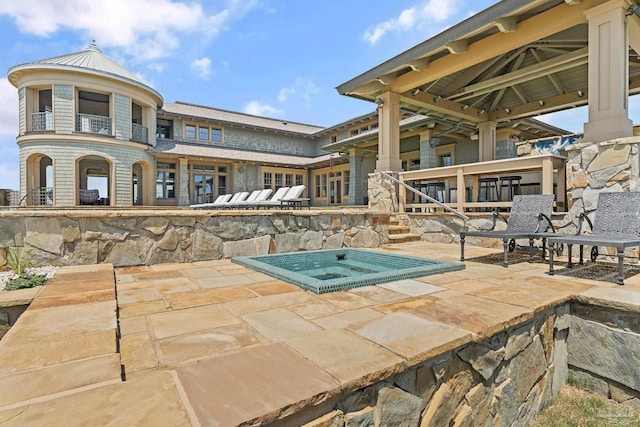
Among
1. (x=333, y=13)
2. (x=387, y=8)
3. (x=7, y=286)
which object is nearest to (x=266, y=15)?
(x=333, y=13)

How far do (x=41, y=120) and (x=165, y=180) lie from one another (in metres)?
5.08

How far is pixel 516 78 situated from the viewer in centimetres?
703

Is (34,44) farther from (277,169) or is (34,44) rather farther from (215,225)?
(215,225)

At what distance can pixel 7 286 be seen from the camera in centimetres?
297

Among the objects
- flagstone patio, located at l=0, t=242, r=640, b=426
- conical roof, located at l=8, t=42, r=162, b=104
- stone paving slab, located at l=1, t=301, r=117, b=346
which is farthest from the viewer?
conical roof, located at l=8, t=42, r=162, b=104

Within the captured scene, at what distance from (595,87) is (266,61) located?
11.4 m

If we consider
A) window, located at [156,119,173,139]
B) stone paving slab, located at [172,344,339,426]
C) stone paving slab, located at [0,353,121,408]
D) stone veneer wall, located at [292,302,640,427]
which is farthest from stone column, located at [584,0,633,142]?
window, located at [156,119,173,139]

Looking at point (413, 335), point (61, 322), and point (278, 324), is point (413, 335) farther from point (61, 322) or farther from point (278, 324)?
point (61, 322)

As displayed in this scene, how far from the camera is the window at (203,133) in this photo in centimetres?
1688

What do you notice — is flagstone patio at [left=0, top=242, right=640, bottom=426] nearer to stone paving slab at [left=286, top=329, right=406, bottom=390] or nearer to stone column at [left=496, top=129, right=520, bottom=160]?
stone paving slab at [left=286, top=329, right=406, bottom=390]

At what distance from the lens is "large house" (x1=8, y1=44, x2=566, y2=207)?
12039 mm

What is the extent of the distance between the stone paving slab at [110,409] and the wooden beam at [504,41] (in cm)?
637

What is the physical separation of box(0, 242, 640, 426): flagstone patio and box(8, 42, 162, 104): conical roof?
13.5 m

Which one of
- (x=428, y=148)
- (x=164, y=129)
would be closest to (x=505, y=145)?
(x=428, y=148)
